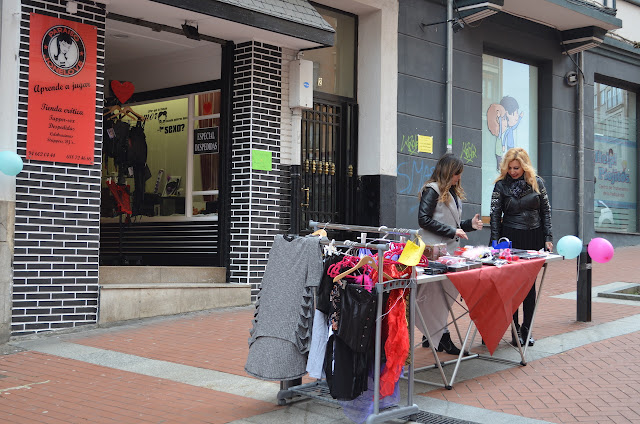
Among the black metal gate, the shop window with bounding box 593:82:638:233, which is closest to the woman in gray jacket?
the black metal gate

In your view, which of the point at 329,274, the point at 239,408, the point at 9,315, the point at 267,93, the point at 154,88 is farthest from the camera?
the point at 154,88

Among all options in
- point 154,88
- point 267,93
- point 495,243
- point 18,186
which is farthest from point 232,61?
point 495,243

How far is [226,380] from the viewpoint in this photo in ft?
20.3

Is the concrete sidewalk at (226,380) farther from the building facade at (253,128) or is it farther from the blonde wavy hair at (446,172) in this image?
the blonde wavy hair at (446,172)

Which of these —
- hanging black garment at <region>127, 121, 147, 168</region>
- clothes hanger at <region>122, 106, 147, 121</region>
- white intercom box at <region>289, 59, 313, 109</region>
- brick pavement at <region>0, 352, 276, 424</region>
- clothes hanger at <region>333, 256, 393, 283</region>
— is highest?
white intercom box at <region>289, 59, 313, 109</region>

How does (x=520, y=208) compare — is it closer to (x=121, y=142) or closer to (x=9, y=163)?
(x=9, y=163)

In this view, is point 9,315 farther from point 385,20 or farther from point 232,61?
point 385,20

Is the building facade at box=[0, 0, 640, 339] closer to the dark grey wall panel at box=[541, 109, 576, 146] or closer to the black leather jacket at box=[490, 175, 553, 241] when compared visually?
the dark grey wall panel at box=[541, 109, 576, 146]

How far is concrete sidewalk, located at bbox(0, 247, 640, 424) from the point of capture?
5258 mm

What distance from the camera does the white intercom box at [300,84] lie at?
10.7m

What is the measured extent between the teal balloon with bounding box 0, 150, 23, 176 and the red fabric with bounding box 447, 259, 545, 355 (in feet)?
14.5

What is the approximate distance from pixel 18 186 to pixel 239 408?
395cm

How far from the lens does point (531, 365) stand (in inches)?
261

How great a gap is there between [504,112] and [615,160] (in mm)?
4460
